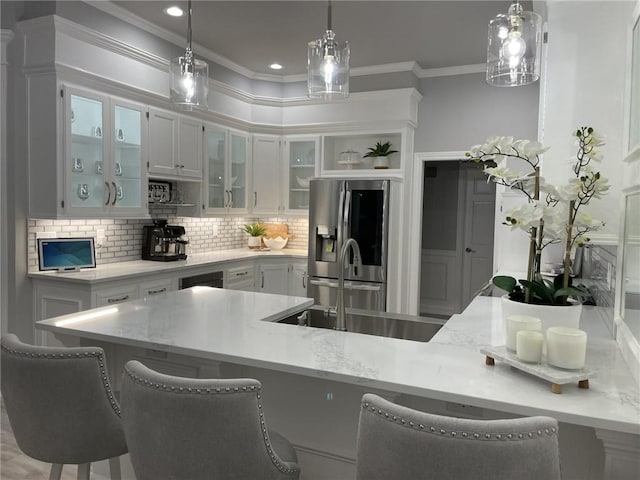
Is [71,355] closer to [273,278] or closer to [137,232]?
[137,232]

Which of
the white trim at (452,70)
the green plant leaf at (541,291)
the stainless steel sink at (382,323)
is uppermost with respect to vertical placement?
the white trim at (452,70)

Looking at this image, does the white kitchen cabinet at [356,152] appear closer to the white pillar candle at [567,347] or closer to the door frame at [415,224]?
the door frame at [415,224]

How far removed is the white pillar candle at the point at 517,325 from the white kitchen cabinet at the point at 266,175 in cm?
445

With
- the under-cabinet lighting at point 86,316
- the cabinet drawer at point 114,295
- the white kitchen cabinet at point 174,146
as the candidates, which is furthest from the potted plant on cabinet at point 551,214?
the white kitchen cabinet at point 174,146

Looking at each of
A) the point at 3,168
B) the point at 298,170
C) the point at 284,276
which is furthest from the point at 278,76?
the point at 3,168

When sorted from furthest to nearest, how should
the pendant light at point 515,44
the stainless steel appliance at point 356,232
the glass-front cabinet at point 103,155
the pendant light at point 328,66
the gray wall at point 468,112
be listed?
the gray wall at point 468,112
the stainless steel appliance at point 356,232
the glass-front cabinet at point 103,155
the pendant light at point 328,66
the pendant light at point 515,44

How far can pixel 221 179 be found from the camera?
520 centimetres

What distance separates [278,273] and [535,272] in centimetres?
412

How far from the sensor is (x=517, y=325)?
1.41 metres

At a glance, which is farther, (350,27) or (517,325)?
(350,27)

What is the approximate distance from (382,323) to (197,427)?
1.36 m

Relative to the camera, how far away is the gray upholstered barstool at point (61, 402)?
148cm

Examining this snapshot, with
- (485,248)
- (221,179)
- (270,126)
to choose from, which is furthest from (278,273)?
(485,248)

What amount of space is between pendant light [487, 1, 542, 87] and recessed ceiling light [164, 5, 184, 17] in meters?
2.84
